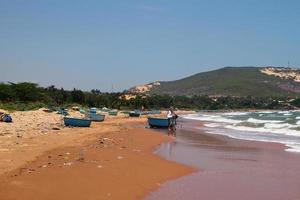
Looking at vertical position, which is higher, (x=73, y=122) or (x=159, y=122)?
(x=73, y=122)

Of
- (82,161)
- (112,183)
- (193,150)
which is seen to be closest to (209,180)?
(112,183)

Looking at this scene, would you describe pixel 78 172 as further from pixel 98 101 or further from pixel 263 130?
pixel 98 101

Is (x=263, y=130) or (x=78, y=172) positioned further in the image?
(x=263, y=130)

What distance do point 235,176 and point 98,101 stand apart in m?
76.9

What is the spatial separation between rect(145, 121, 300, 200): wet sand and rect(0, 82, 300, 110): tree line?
1387 inches

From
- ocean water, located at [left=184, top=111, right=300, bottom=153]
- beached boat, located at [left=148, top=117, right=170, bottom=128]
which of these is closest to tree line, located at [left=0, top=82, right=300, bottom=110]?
beached boat, located at [left=148, top=117, right=170, bottom=128]

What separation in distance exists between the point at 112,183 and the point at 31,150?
6.32 m

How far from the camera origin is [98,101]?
89.6 m

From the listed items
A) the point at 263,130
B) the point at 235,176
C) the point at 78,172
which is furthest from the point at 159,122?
the point at 78,172

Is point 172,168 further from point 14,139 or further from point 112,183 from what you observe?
point 14,139

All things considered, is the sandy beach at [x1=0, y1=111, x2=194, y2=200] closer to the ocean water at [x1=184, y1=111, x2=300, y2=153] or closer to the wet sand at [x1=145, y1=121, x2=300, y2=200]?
the wet sand at [x1=145, y1=121, x2=300, y2=200]

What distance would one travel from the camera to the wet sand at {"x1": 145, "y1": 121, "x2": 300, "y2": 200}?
1105 centimetres

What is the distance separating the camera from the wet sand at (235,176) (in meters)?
11.0

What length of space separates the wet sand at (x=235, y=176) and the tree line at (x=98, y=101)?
116ft
